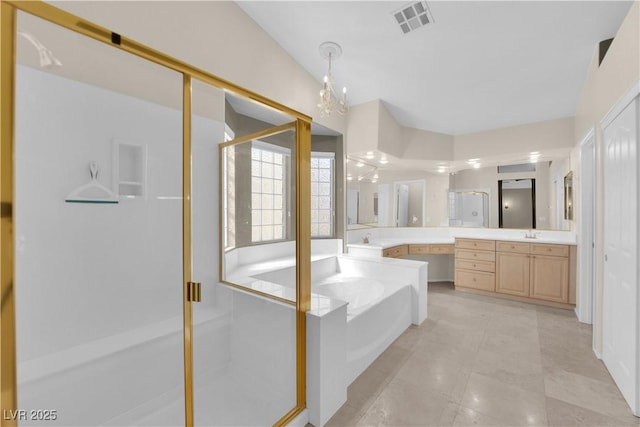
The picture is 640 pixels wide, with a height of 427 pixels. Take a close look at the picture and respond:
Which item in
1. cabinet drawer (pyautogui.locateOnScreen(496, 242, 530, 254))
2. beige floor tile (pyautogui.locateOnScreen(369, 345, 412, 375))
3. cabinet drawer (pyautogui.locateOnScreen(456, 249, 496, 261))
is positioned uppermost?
cabinet drawer (pyautogui.locateOnScreen(496, 242, 530, 254))

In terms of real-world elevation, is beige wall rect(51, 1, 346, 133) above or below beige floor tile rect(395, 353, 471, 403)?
above

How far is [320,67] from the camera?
10.7 ft

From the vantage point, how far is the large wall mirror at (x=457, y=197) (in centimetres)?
422

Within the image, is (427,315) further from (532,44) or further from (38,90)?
(38,90)

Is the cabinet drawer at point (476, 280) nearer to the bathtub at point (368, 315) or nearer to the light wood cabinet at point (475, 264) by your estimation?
the light wood cabinet at point (475, 264)

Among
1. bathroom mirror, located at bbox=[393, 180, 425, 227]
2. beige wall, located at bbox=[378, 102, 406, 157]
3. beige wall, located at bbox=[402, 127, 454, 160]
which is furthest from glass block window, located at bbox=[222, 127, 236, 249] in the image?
bathroom mirror, located at bbox=[393, 180, 425, 227]

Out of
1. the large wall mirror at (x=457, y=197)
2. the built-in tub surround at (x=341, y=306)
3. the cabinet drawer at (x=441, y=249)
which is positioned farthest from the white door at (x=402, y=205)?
the built-in tub surround at (x=341, y=306)

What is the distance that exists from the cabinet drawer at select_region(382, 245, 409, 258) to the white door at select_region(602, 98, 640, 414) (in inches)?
92.8

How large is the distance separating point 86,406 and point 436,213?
5067 millimetres

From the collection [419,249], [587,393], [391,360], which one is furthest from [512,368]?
[419,249]

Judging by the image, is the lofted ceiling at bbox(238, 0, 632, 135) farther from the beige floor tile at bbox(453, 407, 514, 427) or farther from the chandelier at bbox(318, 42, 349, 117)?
the beige floor tile at bbox(453, 407, 514, 427)

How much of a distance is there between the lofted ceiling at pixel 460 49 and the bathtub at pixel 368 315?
247 centimetres

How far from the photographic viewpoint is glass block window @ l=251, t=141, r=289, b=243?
204 centimetres

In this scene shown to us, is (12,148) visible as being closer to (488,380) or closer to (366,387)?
(366,387)
